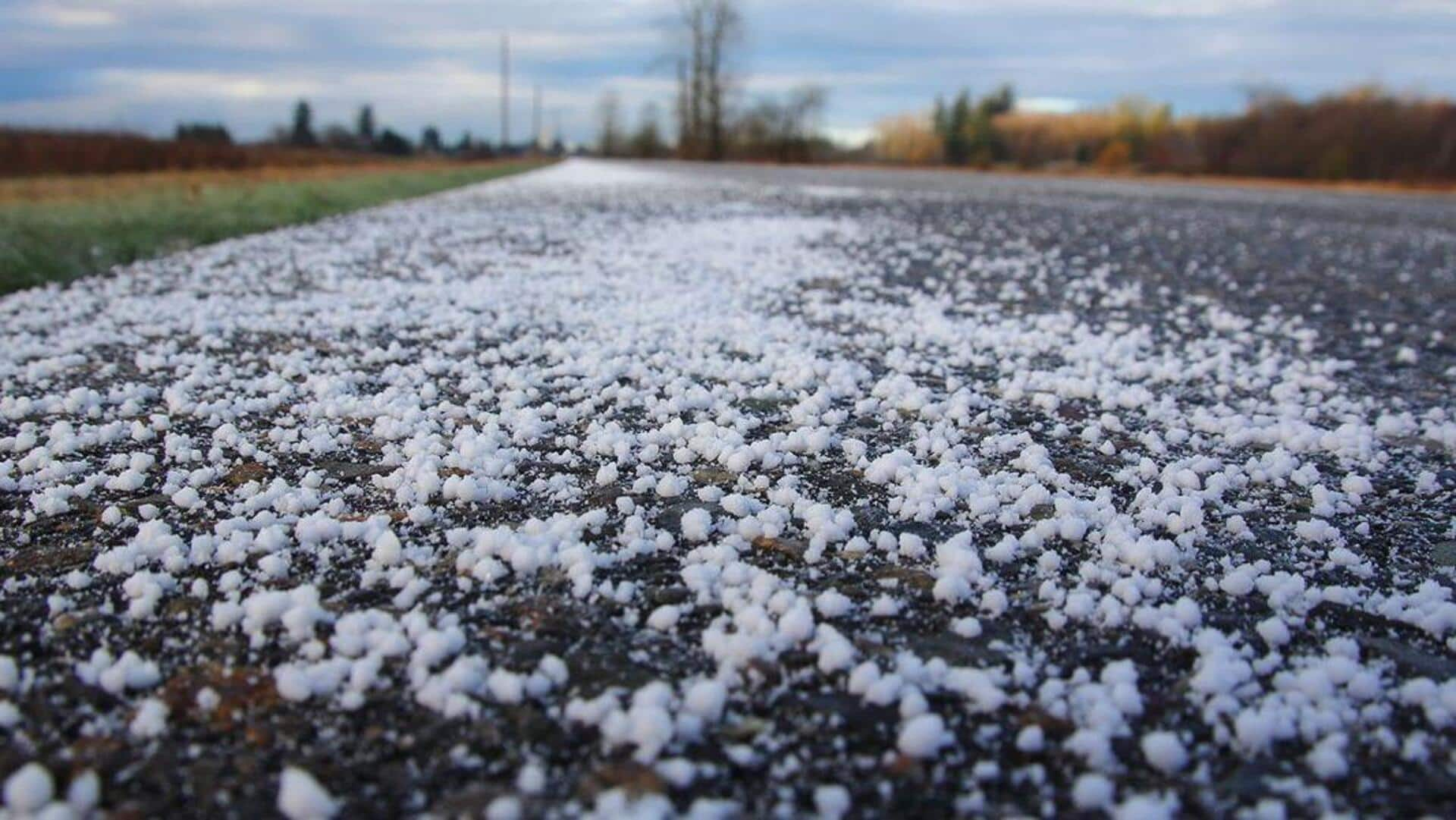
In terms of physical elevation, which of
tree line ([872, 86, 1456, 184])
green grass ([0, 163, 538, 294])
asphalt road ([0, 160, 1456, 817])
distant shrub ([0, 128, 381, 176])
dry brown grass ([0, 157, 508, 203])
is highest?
tree line ([872, 86, 1456, 184])

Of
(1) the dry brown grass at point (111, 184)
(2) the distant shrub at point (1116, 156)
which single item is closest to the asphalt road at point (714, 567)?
(1) the dry brown grass at point (111, 184)

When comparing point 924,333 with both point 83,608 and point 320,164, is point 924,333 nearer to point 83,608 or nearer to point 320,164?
point 83,608

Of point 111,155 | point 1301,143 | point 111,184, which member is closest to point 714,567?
point 111,184

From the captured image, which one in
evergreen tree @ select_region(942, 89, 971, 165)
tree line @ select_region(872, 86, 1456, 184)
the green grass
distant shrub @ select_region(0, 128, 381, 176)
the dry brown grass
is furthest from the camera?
evergreen tree @ select_region(942, 89, 971, 165)

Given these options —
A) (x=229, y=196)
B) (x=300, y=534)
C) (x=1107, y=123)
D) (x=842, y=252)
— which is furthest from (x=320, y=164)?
(x=1107, y=123)

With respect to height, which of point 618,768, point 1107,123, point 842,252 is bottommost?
point 618,768

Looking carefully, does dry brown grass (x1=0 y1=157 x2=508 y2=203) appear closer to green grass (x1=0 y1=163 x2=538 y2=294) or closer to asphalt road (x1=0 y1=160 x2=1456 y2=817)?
green grass (x1=0 y1=163 x2=538 y2=294)

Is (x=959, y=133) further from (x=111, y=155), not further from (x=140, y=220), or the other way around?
(x=140, y=220)

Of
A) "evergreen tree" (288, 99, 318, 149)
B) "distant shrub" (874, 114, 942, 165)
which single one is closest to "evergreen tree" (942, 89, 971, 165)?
"distant shrub" (874, 114, 942, 165)

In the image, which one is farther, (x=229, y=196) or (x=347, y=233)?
(x=229, y=196)
